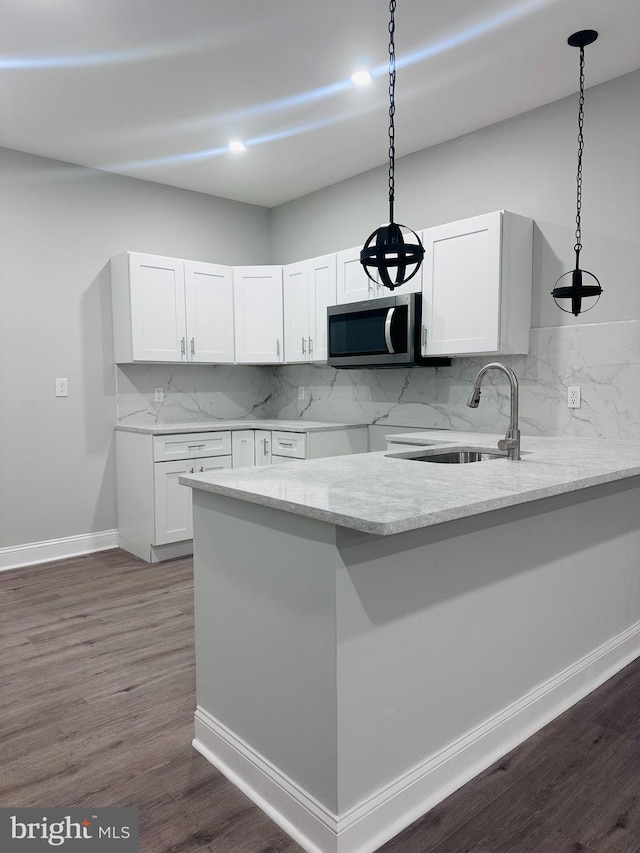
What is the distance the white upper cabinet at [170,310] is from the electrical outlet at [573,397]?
8.12 feet

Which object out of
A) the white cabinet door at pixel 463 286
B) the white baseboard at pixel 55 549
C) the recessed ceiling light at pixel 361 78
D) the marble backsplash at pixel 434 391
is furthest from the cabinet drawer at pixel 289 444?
the recessed ceiling light at pixel 361 78

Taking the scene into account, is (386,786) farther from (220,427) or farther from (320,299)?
(320,299)

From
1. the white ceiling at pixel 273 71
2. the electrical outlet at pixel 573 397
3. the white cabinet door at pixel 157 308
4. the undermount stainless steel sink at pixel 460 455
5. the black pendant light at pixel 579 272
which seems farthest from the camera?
the white cabinet door at pixel 157 308

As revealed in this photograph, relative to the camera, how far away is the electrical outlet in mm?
3219

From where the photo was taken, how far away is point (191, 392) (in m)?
4.75

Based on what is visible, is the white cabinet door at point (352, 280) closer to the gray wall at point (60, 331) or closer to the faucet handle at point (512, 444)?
the gray wall at point (60, 331)

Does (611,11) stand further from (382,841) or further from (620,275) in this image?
(382,841)

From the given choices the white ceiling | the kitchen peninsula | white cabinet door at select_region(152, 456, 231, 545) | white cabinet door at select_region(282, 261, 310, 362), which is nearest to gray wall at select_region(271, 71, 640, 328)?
the white ceiling

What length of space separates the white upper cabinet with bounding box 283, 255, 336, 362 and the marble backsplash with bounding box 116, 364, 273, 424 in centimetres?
65

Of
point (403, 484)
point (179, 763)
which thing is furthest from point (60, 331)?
point (403, 484)

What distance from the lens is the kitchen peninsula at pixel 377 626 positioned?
4.85ft

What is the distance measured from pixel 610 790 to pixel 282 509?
128cm

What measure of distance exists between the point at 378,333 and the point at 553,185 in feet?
4.13

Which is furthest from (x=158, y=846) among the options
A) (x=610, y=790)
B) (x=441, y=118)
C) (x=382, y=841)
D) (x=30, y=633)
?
(x=441, y=118)
